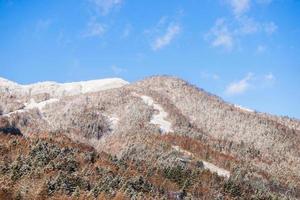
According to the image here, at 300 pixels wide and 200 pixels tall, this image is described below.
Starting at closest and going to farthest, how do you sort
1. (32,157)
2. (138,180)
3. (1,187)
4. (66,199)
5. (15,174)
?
1. (1,187)
2. (66,199)
3. (15,174)
4. (32,157)
5. (138,180)

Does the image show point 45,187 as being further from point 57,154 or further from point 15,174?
point 57,154

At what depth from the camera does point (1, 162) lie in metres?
138

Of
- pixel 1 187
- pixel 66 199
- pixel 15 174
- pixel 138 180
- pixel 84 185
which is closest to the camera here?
pixel 1 187

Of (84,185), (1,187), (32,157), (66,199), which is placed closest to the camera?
(1,187)

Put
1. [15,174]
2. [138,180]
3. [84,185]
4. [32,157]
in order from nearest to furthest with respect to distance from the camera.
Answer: [15,174]
[84,185]
[32,157]
[138,180]

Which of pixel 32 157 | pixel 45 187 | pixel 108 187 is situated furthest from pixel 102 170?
pixel 45 187

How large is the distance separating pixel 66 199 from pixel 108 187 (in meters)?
41.7

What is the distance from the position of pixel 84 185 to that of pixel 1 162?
22278 mm

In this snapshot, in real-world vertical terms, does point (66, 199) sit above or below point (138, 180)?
below

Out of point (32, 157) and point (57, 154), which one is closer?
point (32, 157)

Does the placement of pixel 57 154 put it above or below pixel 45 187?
above

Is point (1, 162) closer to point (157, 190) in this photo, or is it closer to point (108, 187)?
point (108, 187)

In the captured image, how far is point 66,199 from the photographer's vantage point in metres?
102

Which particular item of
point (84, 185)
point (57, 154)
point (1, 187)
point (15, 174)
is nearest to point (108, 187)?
point (84, 185)
